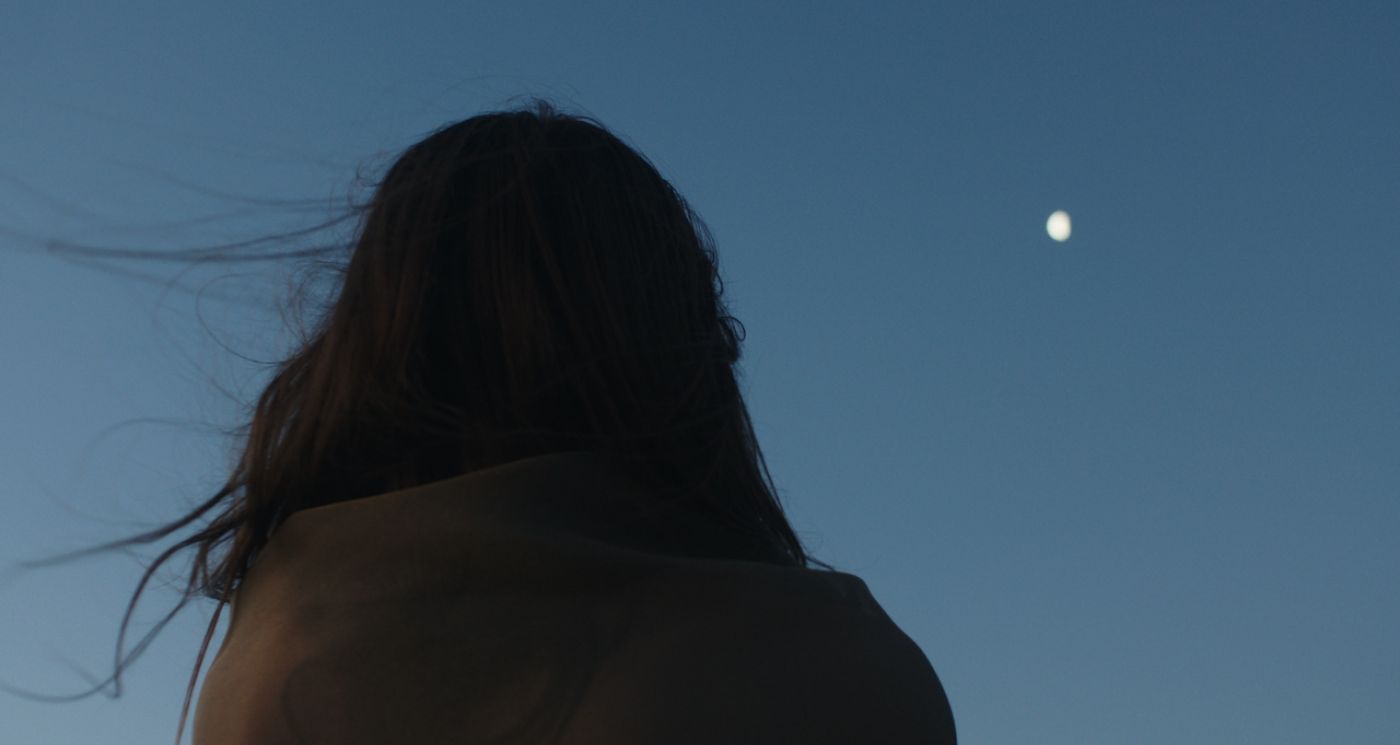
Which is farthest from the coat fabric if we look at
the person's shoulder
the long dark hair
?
the long dark hair

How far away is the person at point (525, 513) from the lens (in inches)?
58.1

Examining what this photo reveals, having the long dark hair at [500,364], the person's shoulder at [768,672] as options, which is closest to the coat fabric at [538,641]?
the person's shoulder at [768,672]

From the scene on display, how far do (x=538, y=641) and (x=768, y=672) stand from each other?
30 cm

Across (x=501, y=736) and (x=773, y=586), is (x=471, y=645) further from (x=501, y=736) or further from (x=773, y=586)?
(x=773, y=586)

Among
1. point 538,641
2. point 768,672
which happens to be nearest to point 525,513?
point 538,641

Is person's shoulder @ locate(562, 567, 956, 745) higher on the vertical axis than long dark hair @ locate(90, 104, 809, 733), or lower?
lower

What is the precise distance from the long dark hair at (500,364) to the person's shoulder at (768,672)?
7.7 inches

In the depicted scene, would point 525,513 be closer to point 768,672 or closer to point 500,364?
point 500,364

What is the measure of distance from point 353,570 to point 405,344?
0.35 metres

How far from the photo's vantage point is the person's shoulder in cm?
144

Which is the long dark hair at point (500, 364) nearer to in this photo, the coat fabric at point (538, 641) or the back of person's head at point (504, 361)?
the back of person's head at point (504, 361)

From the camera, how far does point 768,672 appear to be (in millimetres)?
1500

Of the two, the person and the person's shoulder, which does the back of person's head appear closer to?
the person

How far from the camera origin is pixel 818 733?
4.86ft
